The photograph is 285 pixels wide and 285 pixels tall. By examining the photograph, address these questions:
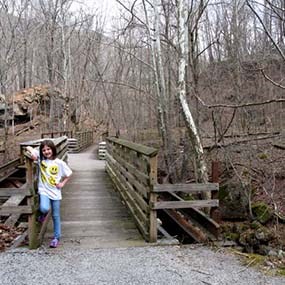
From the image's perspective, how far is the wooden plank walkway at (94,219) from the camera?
521 cm

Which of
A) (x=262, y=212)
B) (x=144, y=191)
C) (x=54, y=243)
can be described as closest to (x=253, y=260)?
(x=144, y=191)

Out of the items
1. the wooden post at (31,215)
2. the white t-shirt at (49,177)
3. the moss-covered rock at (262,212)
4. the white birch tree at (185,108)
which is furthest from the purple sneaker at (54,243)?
the moss-covered rock at (262,212)

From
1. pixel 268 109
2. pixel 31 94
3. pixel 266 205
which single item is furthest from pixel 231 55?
pixel 31 94

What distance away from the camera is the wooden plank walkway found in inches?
205

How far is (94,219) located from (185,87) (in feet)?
12.9

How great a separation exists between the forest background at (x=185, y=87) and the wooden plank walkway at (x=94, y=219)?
1.88 meters

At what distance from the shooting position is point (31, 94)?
3008 cm

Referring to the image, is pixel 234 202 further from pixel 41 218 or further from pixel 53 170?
pixel 53 170

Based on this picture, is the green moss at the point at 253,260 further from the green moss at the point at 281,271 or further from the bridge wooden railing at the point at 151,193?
the bridge wooden railing at the point at 151,193


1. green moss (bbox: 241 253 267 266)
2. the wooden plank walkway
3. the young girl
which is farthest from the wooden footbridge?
green moss (bbox: 241 253 267 266)

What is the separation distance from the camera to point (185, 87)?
897cm

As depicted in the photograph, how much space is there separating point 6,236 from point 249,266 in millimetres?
3493

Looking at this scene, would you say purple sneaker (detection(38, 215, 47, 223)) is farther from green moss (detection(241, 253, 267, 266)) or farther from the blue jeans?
green moss (detection(241, 253, 267, 266))

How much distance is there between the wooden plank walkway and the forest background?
74.2 inches
